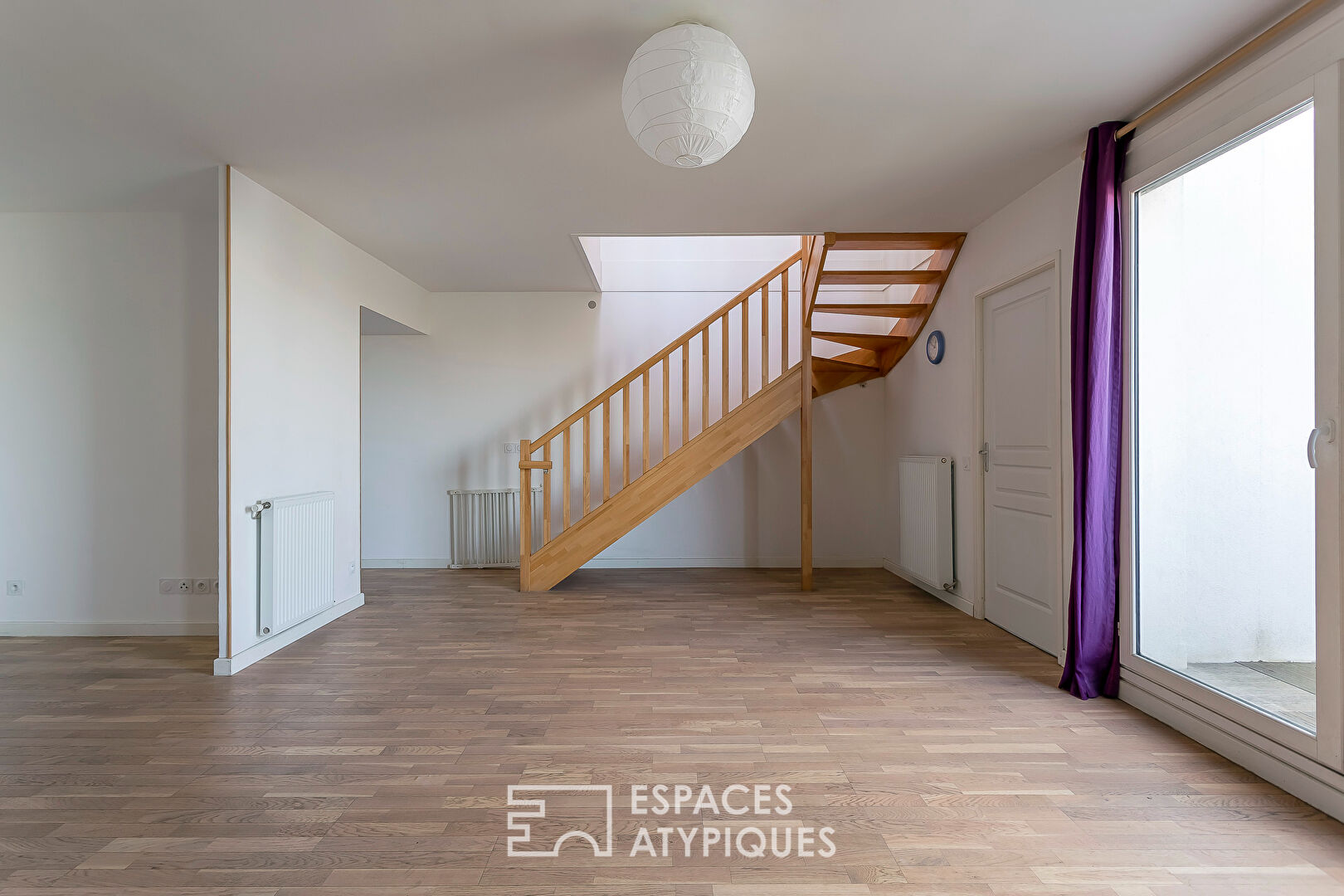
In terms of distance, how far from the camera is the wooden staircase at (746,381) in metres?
5.07

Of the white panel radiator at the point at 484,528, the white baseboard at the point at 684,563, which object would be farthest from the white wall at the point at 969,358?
the white panel radiator at the point at 484,528

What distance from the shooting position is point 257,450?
366 cm

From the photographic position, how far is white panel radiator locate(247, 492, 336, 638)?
3646 mm

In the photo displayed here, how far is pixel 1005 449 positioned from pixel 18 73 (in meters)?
4.99

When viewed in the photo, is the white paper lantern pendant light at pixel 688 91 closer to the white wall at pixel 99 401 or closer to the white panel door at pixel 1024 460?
the white panel door at pixel 1024 460

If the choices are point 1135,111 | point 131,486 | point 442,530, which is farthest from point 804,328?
point 131,486

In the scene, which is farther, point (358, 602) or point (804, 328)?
point (804, 328)

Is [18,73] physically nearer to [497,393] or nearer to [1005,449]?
[497,393]

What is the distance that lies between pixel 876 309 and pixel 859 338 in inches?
16.9

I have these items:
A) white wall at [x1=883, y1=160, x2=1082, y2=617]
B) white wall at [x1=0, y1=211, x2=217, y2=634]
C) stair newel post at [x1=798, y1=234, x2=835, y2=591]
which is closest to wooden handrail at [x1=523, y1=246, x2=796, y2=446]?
stair newel post at [x1=798, y1=234, x2=835, y2=591]

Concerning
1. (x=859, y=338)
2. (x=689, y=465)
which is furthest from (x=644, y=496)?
(x=859, y=338)

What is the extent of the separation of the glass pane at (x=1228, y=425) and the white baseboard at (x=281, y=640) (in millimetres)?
4326

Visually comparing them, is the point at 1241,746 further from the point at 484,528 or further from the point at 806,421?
the point at 484,528

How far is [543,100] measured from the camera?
279cm
